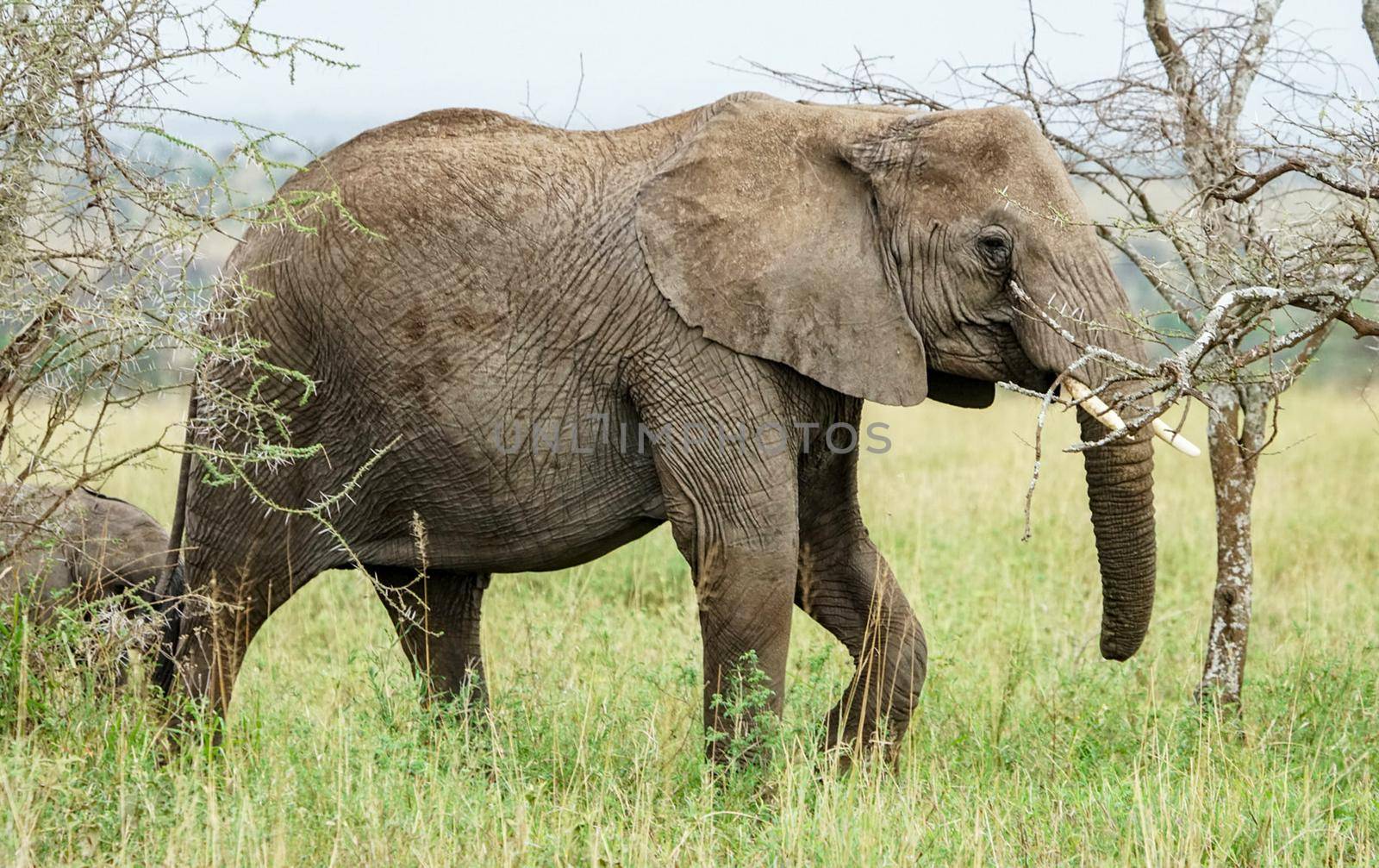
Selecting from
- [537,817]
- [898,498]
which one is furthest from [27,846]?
[898,498]

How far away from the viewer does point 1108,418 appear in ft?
15.9

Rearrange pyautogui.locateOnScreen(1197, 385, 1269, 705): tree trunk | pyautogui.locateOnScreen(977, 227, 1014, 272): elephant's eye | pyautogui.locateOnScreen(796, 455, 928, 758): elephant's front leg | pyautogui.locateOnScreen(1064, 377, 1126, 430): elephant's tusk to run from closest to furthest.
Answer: pyautogui.locateOnScreen(1064, 377, 1126, 430): elephant's tusk, pyautogui.locateOnScreen(977, 227, 1014, 272): elephant's eye, pyautogui.locateOnScreen(796, 455, 928, 758): elephant's front leg, pyautogui.locateOnScreen(1197, 385, 1269, 705): tree trunk

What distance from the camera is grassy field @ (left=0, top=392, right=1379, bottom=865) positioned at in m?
4.14

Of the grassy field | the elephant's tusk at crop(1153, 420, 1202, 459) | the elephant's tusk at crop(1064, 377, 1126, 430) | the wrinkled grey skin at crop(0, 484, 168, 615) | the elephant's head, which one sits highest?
the elephant's head

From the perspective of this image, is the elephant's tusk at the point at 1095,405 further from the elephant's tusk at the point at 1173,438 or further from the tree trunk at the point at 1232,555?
the tree trunk at the point at 1232,555

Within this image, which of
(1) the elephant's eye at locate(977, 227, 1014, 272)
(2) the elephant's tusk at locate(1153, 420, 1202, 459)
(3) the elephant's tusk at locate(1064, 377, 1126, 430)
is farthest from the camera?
(1) the elephant's eye at locate(977, 227, 1014, 272)

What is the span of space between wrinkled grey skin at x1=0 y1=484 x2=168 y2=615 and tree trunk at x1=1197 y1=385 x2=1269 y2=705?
13.2 ft

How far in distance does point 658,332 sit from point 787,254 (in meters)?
0.49

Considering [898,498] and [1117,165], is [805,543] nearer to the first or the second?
[1117,165]

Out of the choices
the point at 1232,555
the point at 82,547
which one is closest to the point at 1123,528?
the point at 1232,555

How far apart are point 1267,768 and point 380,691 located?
303 cm

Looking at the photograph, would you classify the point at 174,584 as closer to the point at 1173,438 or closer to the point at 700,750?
the point at 700,750

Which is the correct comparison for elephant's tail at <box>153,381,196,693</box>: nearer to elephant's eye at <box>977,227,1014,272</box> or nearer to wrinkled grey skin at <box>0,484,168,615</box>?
wrinkled grey skin at <box>0,484,168,615</box>

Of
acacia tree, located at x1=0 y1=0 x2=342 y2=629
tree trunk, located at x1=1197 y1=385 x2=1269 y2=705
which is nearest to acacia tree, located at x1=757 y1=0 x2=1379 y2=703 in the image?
tree trunk, located at x1=1197 y1=385 x2=1269 y2=705
